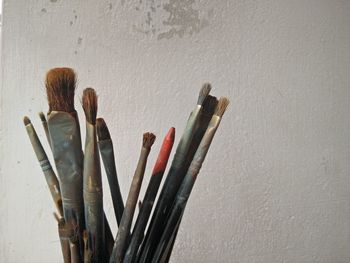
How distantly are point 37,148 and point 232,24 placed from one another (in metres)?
0.35

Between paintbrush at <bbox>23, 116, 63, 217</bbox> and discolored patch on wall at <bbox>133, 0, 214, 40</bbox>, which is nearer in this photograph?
paintbrush at <bbox>23, 116, 63, 217</bbox>

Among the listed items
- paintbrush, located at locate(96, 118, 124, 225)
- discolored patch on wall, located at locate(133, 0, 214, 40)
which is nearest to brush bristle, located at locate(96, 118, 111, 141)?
paintbrush, located at locate(96, 118, 124, 225)

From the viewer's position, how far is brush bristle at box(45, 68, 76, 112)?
339 mm

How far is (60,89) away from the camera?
0.34 meters

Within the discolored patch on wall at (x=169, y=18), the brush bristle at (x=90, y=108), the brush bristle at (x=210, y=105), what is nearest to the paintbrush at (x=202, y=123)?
the brush bristle at (x=210, y=105)

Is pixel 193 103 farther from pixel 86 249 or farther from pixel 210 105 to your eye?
pixel 86 249

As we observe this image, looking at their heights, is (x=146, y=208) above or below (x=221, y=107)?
below

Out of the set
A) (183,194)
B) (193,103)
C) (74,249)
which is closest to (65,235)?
(74,249)

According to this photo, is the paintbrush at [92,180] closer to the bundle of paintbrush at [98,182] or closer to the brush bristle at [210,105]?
the bundle of paintbrush at [98,182]

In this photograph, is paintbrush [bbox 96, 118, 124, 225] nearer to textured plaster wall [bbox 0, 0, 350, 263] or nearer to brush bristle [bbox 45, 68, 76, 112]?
brush bristle [bbox 45, 68, 76, 112]

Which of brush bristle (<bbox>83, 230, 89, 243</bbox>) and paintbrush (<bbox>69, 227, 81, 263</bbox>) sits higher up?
brush bristle (<bbox>83, 230, 89, 243</bbox>)

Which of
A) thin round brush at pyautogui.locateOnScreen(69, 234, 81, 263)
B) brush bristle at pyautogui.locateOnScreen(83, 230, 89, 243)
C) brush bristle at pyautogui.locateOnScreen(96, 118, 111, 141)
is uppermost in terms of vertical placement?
brush bristle at pyautogui.locateOnScreen(96, 118, 111, 141)

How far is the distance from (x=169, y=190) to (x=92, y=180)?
8 centimetres

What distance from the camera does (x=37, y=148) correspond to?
0.38m
